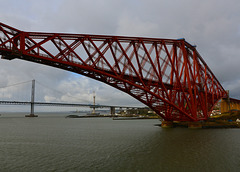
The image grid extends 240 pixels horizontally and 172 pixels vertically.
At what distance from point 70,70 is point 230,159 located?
21.5 m

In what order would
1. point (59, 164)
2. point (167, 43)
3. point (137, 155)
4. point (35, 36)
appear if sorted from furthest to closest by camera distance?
point (167, 43), point (35, 36), point (137, 155), point (59, 164)

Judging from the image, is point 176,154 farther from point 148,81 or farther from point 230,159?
point 148,81

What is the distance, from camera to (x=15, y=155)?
19.1 metres

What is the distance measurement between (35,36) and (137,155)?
1862 cm

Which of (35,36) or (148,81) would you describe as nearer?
(35,36)

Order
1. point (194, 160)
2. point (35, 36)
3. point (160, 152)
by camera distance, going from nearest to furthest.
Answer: point (194, 160) < point (160, 152) < point (35, 36)

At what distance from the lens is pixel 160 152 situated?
2031cm

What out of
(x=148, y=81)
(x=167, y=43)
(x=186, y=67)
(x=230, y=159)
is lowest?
(x=230, y=159)

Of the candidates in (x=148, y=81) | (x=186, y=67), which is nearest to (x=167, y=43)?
(x=186, y=67)

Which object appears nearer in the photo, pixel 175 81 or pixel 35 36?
pixel 35 36

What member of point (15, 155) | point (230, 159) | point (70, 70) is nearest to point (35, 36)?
point (70, 70)

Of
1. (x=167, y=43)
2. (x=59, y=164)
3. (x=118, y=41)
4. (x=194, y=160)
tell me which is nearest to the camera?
(x=59, y=164)

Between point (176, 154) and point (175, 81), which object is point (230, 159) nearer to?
point (176, 154)

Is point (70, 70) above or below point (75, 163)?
above
